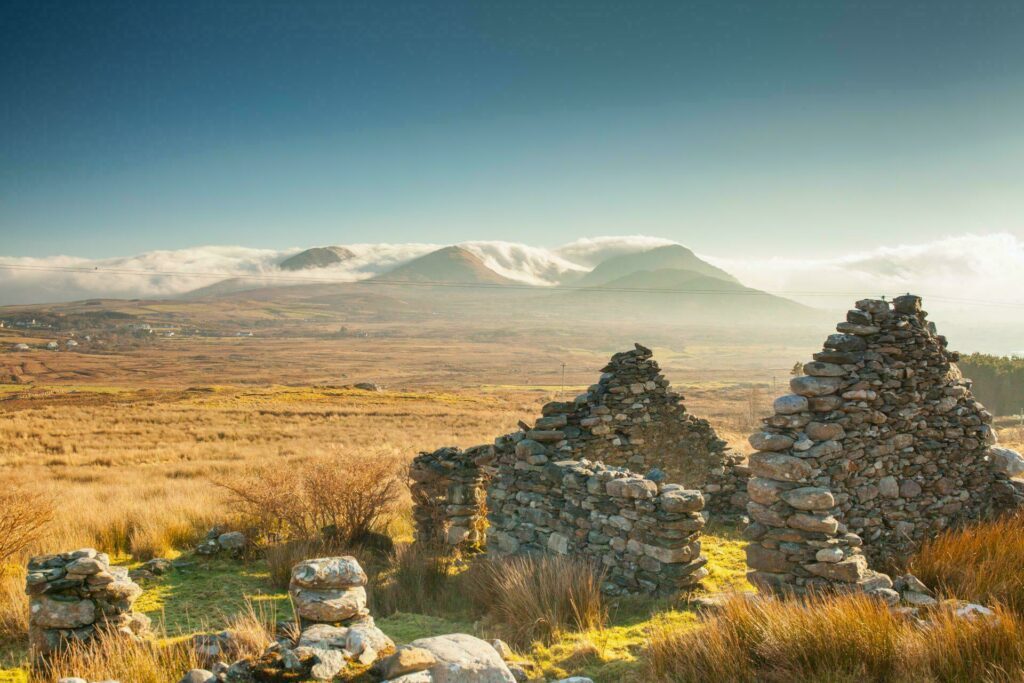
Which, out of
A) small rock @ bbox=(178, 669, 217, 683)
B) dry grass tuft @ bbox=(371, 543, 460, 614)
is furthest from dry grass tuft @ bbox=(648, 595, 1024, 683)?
dry grass tuft @ bbox=(371, 543, 460, 614)

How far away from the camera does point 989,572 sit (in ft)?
20.0

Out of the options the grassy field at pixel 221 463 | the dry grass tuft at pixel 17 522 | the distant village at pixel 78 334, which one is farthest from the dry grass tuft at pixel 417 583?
the distant village at pixel 78 334

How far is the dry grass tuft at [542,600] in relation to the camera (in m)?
6.56

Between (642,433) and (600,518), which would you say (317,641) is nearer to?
(600,518)

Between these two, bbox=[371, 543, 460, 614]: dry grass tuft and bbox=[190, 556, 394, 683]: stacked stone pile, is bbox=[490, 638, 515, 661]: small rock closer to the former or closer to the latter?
bbox=[190, 556, 394, 683]: stacked stone pile

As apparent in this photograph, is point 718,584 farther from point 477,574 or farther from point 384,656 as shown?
point 384,656

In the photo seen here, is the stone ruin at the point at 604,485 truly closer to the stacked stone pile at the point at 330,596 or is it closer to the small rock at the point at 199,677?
the stacked stone pile at the point at 330,596

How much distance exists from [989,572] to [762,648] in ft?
10.9

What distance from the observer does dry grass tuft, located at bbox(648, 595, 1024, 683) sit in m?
3.90

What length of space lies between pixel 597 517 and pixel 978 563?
14.0 ft

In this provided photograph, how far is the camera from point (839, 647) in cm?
428

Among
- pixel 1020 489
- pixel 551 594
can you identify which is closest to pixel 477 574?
pixel 551 594

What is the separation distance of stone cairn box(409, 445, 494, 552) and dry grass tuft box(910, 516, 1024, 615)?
7039mm

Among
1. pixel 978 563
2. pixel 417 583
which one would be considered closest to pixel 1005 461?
pixel 978 563
